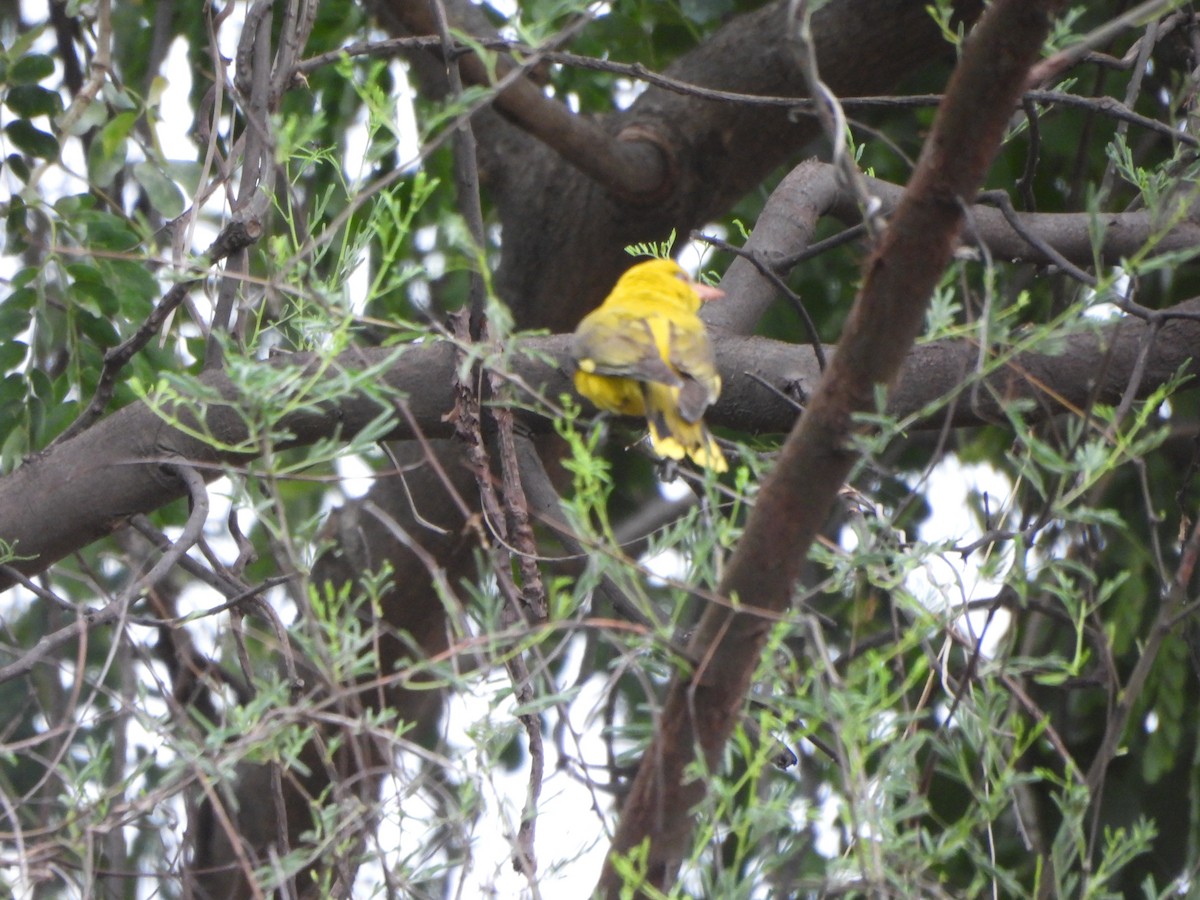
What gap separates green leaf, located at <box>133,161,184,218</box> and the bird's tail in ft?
3.37

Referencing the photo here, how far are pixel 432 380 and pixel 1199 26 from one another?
172 centimetres

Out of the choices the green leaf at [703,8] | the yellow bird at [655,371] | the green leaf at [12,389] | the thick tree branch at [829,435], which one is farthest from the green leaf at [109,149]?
the thick tree branch at [829,435]

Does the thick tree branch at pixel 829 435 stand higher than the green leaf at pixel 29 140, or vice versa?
the green leaf at pixel 29 140

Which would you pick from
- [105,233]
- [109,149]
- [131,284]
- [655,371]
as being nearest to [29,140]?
[109,149]

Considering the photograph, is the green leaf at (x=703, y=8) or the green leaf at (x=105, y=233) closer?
the green leaf at (x=105, y=233)

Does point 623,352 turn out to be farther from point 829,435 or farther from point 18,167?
point 18,167

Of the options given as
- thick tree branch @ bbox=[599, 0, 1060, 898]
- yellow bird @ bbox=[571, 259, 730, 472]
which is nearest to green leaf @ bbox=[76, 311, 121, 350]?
yellow bird @ bbox=[571, 259, 730, 472]

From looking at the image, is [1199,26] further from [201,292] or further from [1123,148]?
[201,292]

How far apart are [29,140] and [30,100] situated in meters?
0.08

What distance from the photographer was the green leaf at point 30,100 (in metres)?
2.92

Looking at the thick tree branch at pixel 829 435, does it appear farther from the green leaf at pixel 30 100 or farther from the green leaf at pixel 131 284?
the green leaf at pixel 30 100

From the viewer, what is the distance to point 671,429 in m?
2.45

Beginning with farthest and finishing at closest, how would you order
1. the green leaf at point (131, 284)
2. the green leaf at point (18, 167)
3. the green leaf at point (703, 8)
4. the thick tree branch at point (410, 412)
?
the green leaf at point (703, 8)
the green leaf at point (18, 167)
the green leaf at point (131, 284)
the thick tree branch at point (410, 412)

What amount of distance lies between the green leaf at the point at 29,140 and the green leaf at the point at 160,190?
0.24 metres
